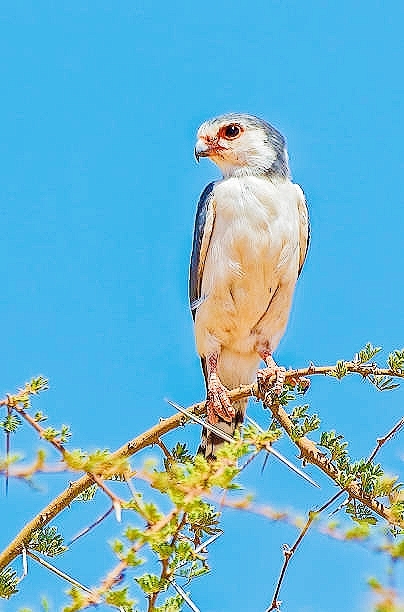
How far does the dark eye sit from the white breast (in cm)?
43

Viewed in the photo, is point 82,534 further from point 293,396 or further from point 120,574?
point 293,396

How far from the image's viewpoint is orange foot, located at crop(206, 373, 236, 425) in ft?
16.4

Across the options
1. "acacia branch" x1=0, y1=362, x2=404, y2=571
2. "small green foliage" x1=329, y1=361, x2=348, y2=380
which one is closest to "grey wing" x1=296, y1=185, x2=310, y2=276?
"acacia branch" x1=0, y1=362, x2=404, y2=571

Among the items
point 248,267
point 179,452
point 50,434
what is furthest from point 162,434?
point 248,267

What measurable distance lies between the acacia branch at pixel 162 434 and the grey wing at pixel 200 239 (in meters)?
1.67

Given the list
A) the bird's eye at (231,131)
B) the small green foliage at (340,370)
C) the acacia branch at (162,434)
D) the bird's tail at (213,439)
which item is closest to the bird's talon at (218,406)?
the bird's tail at (213,439)

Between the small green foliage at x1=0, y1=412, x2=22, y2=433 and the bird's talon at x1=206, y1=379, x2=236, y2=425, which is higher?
the bird's talon at x1=206, y1=379, x2=236, y2=425

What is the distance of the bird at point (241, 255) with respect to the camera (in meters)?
5.57

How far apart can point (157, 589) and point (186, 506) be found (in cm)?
39

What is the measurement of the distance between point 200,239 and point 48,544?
3230 millimetres

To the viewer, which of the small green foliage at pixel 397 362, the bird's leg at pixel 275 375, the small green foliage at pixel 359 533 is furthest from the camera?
the bird's leg at pixel 275 375

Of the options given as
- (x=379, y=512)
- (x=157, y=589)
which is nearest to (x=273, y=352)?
(x=379, y=512)

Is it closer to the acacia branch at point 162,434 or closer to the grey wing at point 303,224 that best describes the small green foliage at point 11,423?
the acacia branch at point 162,434

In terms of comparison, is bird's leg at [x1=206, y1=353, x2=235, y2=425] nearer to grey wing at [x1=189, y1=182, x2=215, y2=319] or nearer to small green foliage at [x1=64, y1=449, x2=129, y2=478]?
grey wing at [x1=189, y1=182, x2=215, y2=319]
